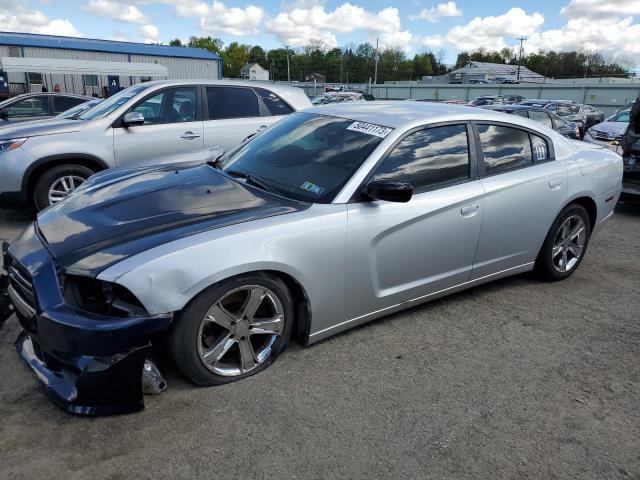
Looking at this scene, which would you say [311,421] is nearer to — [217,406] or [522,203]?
[217,406]

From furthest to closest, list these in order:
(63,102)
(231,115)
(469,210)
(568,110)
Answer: (568,110) < (63,102) < (231,115) < (469,210)

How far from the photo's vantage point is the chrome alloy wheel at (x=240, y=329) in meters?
2.78

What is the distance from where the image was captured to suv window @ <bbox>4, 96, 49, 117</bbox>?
1134 cm

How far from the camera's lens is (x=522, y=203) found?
3979 mm

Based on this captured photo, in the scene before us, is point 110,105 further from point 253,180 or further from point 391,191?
point 391,191

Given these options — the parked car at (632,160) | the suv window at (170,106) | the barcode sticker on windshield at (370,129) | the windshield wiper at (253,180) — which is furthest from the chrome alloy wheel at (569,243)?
the suv window at (170,106)

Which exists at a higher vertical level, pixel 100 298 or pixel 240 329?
pixel 100 298

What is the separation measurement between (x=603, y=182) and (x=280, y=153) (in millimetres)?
3021

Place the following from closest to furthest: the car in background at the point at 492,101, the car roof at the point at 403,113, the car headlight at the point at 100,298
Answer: the car headlight at the point at 100,298 < the car roof at the point at 403,113 < the car in background at the point at 492,101

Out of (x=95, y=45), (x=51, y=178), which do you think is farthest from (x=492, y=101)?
(x=95, y=45)

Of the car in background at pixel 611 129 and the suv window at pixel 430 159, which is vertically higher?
the suv window at pixel 430 159

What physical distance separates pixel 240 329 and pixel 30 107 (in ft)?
36.7

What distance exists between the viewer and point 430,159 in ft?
11.7

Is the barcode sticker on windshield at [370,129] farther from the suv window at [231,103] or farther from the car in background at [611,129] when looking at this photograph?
the car in background at [611,129]
